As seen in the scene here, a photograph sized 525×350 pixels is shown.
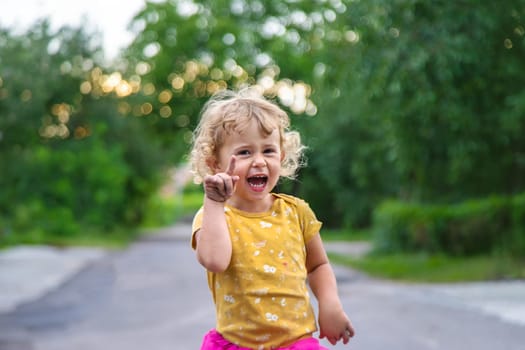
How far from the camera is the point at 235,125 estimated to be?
108 inches

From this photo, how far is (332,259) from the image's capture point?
20.3m

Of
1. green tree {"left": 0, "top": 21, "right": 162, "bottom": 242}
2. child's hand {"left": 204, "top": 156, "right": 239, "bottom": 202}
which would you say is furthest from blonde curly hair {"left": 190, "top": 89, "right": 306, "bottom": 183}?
green tree {"left": 0, "top": 21, "right": 162, "bottom": 242}

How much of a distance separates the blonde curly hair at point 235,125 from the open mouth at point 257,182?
0.14 meters

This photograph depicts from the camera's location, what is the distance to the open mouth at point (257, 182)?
2.72 m

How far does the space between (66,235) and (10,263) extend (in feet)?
35.6

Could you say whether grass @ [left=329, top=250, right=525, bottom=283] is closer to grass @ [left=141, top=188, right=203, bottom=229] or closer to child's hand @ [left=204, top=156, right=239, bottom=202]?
child's hand @ [left=204, top=156, right=239, bottom=202]

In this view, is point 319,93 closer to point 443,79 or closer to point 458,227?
point 458,227

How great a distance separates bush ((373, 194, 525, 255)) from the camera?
14719 millimetres

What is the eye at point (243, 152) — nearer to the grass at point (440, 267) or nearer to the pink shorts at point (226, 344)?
the pink shorts at point (226, 344)

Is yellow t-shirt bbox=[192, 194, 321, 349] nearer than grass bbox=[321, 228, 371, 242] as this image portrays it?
Yes

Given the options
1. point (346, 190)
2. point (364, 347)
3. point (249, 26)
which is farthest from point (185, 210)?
point (364, 347)

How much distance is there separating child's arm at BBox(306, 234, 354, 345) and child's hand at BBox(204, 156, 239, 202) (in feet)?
1.48

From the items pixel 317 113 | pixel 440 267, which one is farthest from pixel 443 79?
pixel 317 113

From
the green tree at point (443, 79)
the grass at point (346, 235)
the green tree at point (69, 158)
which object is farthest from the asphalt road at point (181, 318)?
the grass at point (346, 235)
